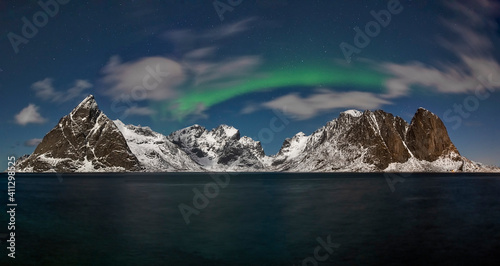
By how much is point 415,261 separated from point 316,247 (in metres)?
8.90

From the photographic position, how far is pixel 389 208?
66062mm

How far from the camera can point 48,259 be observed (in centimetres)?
3019

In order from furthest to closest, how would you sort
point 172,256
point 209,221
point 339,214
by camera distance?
point 339,214 < point 209,221 < point 172,256

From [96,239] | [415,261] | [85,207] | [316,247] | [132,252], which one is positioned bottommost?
[415,261]

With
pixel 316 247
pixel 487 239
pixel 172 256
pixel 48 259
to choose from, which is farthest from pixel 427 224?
pixel 48 259

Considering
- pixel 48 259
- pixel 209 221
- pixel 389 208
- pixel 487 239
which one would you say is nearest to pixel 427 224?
pixel 487 239

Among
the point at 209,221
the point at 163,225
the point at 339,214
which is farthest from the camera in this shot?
the point at 339,214

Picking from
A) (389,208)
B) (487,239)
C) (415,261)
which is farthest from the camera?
(389,208)

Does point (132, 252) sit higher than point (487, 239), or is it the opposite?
point (132, 252)

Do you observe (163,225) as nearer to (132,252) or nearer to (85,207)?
(132,252)

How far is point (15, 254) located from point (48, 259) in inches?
164

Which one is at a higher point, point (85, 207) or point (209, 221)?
point (85, 207)

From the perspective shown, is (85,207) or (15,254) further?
(85,207)

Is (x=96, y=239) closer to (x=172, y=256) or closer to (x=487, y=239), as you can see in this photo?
(x=172, y=256)
